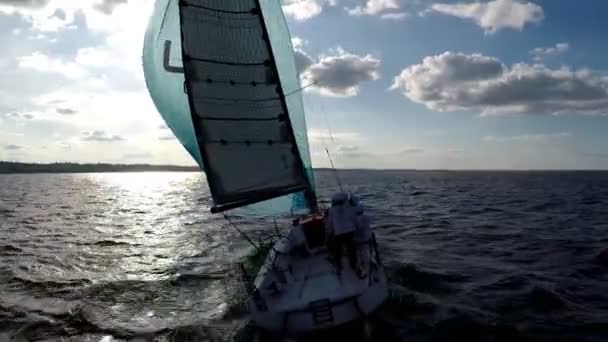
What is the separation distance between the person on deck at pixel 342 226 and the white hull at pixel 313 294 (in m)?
0.22

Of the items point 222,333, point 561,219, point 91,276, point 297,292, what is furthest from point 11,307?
point 561,219

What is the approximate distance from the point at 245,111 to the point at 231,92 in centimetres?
64

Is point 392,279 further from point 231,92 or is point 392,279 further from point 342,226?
point 231,92

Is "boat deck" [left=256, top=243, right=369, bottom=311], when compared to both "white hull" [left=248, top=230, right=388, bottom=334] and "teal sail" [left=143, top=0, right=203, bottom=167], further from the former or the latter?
"teal sail" [left=143, top=0, right=203, bottom=167]

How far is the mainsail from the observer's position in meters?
10.6

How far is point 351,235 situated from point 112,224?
25.0m

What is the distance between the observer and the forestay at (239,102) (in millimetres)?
10602

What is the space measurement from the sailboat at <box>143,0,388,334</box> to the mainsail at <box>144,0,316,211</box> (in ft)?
0.09

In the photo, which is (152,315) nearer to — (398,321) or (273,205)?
(273,205)

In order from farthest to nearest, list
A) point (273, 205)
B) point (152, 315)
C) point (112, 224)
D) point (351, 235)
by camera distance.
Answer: point (112, 224) < point (273, 205) < point (152, 315) < point (351, 235)

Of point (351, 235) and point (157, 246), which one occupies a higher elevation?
point (351, 235)

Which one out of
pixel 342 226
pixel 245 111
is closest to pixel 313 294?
pixel 342 226

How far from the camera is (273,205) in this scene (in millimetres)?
12789

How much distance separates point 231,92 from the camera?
1105cm
